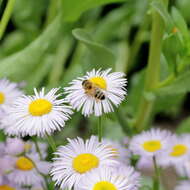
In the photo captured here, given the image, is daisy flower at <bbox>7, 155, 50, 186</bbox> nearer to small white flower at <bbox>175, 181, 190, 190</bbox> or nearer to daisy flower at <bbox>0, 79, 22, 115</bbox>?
daisy flower at <bbox>0, 79, 22, 115</bbox>

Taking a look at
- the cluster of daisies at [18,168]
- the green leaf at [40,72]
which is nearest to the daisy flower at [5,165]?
the cluster of daisies at [18,168]

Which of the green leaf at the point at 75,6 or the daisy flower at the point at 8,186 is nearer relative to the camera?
the daisy flower at the point at 8,186

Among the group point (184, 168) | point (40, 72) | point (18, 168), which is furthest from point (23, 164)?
point (40, 72)

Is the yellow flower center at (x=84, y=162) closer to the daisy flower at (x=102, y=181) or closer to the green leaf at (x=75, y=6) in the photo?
the daisy flower at (x=102, y=181)

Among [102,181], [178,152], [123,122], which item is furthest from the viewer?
[123,122]

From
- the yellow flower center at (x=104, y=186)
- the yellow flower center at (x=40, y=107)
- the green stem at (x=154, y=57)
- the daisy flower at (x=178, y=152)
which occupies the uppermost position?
the green stem at (x=154, y=57)

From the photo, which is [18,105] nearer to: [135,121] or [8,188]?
[8,188]

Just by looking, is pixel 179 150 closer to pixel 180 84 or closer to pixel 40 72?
pixel 180 84

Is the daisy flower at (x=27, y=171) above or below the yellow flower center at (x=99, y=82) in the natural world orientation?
below
